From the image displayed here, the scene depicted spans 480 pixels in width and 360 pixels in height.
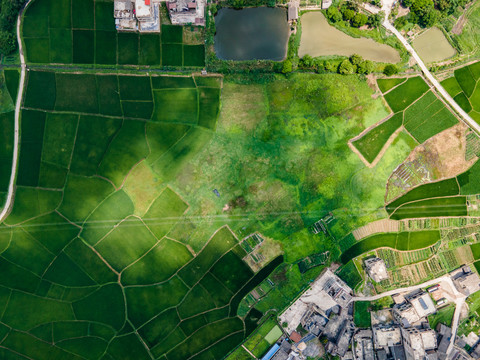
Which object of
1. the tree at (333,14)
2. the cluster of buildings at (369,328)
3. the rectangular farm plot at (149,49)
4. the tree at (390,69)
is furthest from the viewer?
the tree at (333,14)

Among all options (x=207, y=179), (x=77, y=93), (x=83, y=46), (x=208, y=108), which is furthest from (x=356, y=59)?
(x=77, y=93)

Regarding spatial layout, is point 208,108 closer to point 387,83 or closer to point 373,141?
point 373,141

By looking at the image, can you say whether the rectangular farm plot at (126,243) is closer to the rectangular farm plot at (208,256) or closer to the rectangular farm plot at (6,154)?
the rectangular farm plot at (208,256)

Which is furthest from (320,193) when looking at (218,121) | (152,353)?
(152,353)

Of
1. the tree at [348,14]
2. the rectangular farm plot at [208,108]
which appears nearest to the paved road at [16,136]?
the rectangular farm plot at [208,108]

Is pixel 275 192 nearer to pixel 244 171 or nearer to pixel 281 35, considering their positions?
pixel 244 171

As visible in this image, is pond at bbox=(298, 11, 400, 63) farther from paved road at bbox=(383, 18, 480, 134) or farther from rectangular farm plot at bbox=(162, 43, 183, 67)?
rectangular farm plot at bbox=(162, 43, 183, 67)
